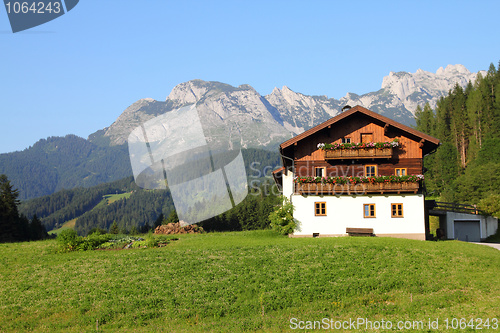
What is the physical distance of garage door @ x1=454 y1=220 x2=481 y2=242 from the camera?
44812 millimetres

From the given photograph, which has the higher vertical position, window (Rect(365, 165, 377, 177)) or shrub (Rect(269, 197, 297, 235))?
window (Rect(365, 165, 377, 177))

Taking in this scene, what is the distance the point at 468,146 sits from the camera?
307ft

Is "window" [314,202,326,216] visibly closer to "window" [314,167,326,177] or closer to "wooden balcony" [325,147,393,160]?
"window" [314,167,326,177]

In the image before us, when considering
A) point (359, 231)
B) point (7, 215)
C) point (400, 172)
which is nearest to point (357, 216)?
point (359, 231)

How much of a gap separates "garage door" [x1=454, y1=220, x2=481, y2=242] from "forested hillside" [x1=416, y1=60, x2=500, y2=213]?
85.6 ft

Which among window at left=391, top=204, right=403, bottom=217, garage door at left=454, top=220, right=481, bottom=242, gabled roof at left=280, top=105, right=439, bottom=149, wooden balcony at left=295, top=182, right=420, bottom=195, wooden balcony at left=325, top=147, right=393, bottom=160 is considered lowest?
garage door at left=454, top=220, right=481, bottom=242

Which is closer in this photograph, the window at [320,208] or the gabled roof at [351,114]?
the gabled roof at [351,114]

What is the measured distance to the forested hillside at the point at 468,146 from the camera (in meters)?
70.8

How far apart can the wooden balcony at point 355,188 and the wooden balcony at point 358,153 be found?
236 centimetres

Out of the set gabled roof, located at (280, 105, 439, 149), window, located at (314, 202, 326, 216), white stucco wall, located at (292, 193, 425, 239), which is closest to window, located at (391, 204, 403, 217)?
white stucco wall, located at (292, 193, 425, 239)

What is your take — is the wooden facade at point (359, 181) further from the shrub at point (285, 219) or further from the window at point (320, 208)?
the shrub at point (285, 219)

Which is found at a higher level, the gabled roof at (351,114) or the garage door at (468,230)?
the gabled roof at (351,114)

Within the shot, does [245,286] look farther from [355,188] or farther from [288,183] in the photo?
[288,183]

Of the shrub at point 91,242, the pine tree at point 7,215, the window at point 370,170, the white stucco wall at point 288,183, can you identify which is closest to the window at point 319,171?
the window at point 370,170
